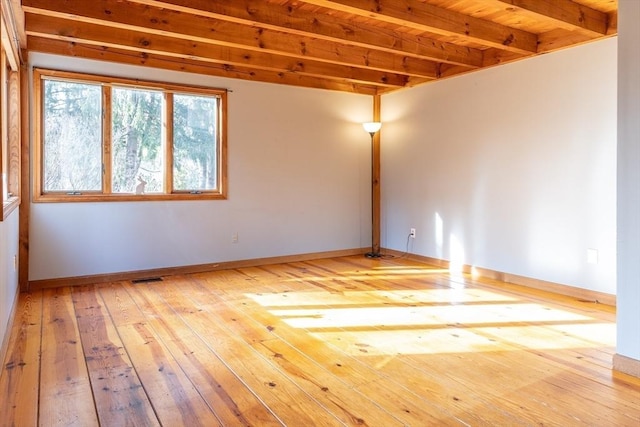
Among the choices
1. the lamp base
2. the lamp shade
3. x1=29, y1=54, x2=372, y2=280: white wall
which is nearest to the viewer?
x1=29, y1=54, x2=372, y2=280: white wall

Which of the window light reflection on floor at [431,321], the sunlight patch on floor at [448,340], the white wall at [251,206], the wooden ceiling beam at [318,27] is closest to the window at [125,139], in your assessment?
the white wall at [251,206]

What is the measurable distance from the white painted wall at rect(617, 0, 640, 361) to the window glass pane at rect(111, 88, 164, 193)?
400 cm

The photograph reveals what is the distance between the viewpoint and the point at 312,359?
2.43m

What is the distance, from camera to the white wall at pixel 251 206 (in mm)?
4141

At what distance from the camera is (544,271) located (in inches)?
159

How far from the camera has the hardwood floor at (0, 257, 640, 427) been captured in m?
1.86

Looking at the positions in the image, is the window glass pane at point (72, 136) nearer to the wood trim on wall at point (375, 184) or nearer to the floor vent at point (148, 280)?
the floor vent at point (148, 280)

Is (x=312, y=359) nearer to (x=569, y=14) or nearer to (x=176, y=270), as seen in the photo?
(x=176, y=270)

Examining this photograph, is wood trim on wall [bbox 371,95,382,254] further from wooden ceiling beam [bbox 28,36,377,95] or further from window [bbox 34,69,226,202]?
window [bbox 34,69,226,202]

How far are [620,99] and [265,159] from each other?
3.66 meters

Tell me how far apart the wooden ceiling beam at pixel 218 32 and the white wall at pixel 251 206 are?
0.99 meters

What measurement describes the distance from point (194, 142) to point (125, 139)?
0.70 metres

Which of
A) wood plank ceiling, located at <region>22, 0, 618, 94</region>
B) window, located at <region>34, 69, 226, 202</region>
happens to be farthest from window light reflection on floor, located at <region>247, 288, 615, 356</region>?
wood plank ceiling, located at <region>22, 0, 618, 94</region>

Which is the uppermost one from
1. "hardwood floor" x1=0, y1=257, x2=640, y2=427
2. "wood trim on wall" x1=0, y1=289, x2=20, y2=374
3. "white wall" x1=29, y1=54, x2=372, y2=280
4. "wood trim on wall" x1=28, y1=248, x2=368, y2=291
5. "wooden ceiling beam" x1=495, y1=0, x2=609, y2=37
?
"wooden ceiling beam" x1=495, y1=0, x2=609, y2=37
